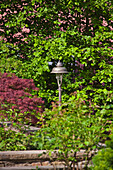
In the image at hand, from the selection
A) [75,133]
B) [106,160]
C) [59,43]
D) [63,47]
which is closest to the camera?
[106,160]

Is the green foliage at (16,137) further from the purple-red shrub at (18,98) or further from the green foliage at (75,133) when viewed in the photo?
the green foliage at (75,133)

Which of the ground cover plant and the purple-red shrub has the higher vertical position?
the ground cover plant

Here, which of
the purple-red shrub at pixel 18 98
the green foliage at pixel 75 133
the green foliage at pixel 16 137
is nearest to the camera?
the green foliage at pixel 75 133

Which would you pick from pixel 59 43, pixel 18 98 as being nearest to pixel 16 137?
pixel 18 98

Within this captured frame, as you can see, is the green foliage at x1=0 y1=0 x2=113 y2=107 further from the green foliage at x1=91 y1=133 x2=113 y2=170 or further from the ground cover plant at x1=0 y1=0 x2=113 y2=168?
the green foliage at x1=91 y1=133 x2=113 y2=170

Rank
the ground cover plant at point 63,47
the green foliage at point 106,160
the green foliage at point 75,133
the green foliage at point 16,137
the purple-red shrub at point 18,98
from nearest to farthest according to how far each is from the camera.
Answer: the green foliage at point 106,160 < the green foliage at point 75,133 < the green foliage at point 16,137 < the purple-red shrub at point 18,98 < the ground cover plant at point 63,47

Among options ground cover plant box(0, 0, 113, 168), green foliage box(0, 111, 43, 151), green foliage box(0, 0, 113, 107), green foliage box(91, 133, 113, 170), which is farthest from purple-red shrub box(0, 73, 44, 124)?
green foliage box(91, 133, 113, 170)

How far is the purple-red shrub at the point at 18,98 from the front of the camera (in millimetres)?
8491

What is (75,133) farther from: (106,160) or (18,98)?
(18,98)

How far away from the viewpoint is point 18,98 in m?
8.79

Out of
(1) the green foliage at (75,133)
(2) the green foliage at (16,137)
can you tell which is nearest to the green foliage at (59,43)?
(2) the green foliage at (16,137)

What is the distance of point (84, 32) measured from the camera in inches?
429

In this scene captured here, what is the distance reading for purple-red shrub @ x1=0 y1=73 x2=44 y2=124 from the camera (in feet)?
27.9

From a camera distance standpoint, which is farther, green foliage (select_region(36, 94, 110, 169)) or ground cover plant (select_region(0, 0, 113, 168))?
ground cover plant (select_region(0, 0, 113, 168))
